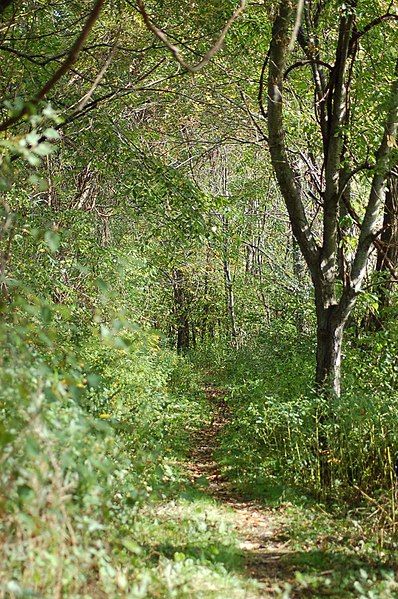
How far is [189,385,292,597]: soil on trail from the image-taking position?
5.36 metres

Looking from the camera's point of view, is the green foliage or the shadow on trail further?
the green foliage

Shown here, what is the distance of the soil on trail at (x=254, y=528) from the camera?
536 cm

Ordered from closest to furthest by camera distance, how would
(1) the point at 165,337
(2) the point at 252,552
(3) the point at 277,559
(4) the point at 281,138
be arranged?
(3) the point at 277,559
(2) the point at 252,552
(4) the point at 281,138
(1) the point at 165,337

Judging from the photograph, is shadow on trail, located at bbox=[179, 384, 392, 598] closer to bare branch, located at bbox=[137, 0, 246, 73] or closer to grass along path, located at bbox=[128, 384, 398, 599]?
grass along path, located at bbox=[128, 384, 398, 599]

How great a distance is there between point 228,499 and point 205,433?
151 inches

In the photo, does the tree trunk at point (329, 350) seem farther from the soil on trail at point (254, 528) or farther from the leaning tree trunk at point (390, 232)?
the leaning tree trunk at point (390, 232)

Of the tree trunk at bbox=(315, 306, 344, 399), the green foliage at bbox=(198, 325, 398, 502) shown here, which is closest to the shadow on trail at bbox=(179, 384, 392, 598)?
the green foliage at bbox=(198, 325, 398, 502)

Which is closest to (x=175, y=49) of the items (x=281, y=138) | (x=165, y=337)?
(x=281, y=138)

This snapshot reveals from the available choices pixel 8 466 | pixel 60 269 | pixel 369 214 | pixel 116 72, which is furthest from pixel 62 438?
pixel 60 269

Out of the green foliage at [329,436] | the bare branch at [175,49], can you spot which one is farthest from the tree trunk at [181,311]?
the bare branch at [175,49]

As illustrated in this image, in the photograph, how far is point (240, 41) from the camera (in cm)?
934

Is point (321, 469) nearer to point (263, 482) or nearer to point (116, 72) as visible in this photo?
point (263, 482)

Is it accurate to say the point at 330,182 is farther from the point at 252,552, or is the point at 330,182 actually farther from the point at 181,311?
the point at 181,311

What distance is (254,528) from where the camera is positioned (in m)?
6.59
